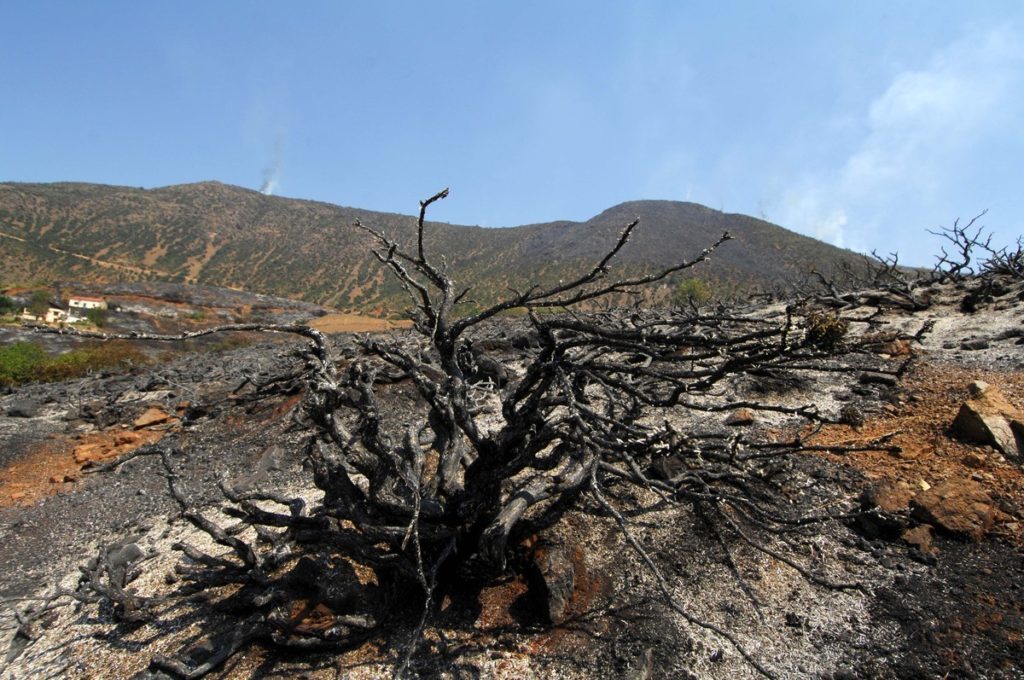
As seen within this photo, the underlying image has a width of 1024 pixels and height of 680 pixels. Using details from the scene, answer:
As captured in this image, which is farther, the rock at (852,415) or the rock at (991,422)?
the rock at (852,415)

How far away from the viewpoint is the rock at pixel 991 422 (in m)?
4.38

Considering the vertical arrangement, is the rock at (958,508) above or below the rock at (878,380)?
below


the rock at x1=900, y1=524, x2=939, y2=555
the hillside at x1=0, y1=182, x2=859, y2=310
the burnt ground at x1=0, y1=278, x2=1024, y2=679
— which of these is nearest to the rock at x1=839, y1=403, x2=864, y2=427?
the burnt ground at x1=0, y1=278, x2=1024, y2=679

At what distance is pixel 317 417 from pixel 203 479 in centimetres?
493

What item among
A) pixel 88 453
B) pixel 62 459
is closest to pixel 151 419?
pixel 88 453

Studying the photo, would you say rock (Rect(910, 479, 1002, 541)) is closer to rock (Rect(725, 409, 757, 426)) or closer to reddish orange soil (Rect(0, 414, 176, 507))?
rock (Rect(725, 409, 757, 426))

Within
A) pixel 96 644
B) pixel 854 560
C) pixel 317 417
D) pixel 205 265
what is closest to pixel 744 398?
pixel 854 560

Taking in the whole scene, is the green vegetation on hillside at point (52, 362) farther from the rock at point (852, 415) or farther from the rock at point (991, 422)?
the rock at point (991, 422)

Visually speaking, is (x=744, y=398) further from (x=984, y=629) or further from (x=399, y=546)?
(x=399, y=546)

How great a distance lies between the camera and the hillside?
1944 inches

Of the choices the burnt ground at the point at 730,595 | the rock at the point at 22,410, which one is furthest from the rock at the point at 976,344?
the rock at the point at 22,410

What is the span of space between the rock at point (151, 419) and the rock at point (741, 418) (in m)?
9.93

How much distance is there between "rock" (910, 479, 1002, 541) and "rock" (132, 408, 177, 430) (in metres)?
11.4

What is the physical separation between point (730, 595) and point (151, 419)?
34.4ft
